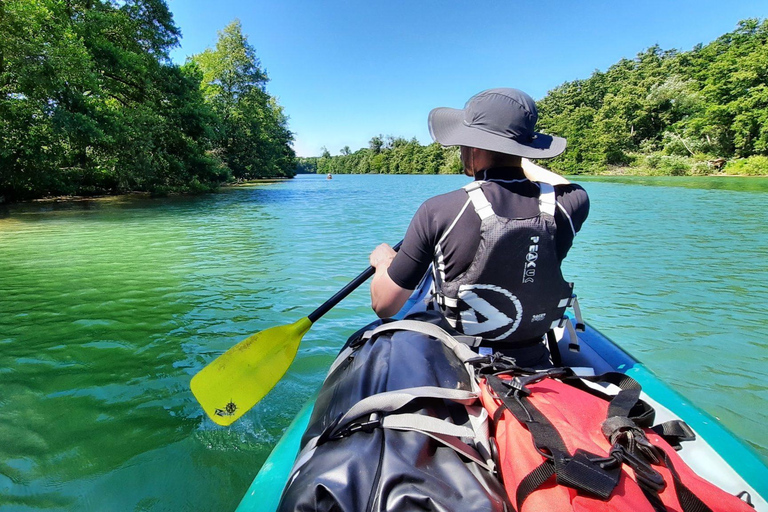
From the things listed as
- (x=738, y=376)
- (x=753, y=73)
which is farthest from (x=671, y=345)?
(x=753, y=73)

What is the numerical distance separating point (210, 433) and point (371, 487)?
1.97 meters

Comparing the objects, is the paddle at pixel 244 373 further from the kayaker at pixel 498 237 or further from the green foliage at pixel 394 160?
the green foliage at pixel 394 160

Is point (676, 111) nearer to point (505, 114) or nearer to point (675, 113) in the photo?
point (675, 113)

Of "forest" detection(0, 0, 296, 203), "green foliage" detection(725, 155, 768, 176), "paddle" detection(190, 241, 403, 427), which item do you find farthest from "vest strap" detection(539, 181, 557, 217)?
"green foliage" detection(725, 155, 768, 176)

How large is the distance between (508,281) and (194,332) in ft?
11.1

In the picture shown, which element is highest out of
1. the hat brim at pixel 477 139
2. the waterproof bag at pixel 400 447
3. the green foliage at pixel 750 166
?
the green foliage at pixel 750 166

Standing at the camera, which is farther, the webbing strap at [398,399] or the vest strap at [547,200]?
the vest strap at [547,200]

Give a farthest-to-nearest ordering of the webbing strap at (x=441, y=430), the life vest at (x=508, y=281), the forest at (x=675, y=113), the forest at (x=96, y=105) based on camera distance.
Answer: the forest at (x=675, y=113)
the forest at (x=96, y=105)
the life vest at (x=508, y=281)
the webbing strap at (x=441, y=430)

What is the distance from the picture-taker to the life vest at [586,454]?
82 centimetres

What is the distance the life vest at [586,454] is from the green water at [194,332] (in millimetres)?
1676

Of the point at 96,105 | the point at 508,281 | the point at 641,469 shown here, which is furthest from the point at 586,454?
the point at 96,105

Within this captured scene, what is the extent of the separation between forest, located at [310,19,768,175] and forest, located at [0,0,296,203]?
41.1 m

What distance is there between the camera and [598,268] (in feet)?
22.0

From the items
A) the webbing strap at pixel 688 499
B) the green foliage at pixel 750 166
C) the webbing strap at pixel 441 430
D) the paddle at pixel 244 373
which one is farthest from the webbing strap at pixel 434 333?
Answer: the green foliage at pixel 750 166
